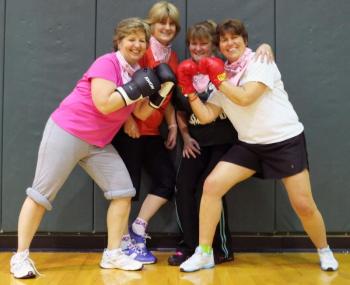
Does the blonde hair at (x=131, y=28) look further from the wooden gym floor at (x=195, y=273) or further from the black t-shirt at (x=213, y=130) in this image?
the wooden gym floor at (x=195, y=273)

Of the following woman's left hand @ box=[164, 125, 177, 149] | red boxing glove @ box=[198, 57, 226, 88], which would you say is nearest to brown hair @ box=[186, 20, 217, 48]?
red boxing glove @ box=[198, 57, 226, 88]

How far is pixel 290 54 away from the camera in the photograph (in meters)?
3.06

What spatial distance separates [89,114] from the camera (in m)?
2.49

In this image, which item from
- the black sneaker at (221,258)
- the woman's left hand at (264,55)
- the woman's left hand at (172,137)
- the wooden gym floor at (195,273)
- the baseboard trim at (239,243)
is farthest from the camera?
the baseboard trim at (239,243)

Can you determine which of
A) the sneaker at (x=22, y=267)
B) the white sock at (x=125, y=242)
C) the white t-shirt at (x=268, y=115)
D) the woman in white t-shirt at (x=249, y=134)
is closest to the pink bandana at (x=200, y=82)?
the woman in white t-shirt at (x=249, y=134)

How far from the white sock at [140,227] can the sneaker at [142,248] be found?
2cm

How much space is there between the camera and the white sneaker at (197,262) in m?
2.53

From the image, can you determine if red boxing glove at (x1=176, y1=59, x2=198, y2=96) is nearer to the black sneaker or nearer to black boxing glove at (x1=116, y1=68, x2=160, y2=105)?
black boxing glove at (x1=116, y1=68, x2=160, y2=105)

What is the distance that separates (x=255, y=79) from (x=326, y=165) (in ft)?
3.50

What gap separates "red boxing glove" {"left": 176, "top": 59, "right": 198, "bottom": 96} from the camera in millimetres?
2508

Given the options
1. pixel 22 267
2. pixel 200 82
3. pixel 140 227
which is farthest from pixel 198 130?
pixel 22 267

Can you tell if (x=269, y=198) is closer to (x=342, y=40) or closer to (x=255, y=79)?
(x=255, y=79)

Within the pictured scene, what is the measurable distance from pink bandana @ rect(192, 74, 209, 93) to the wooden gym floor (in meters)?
1.12

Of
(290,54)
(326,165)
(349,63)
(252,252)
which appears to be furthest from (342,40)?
(252,252)
